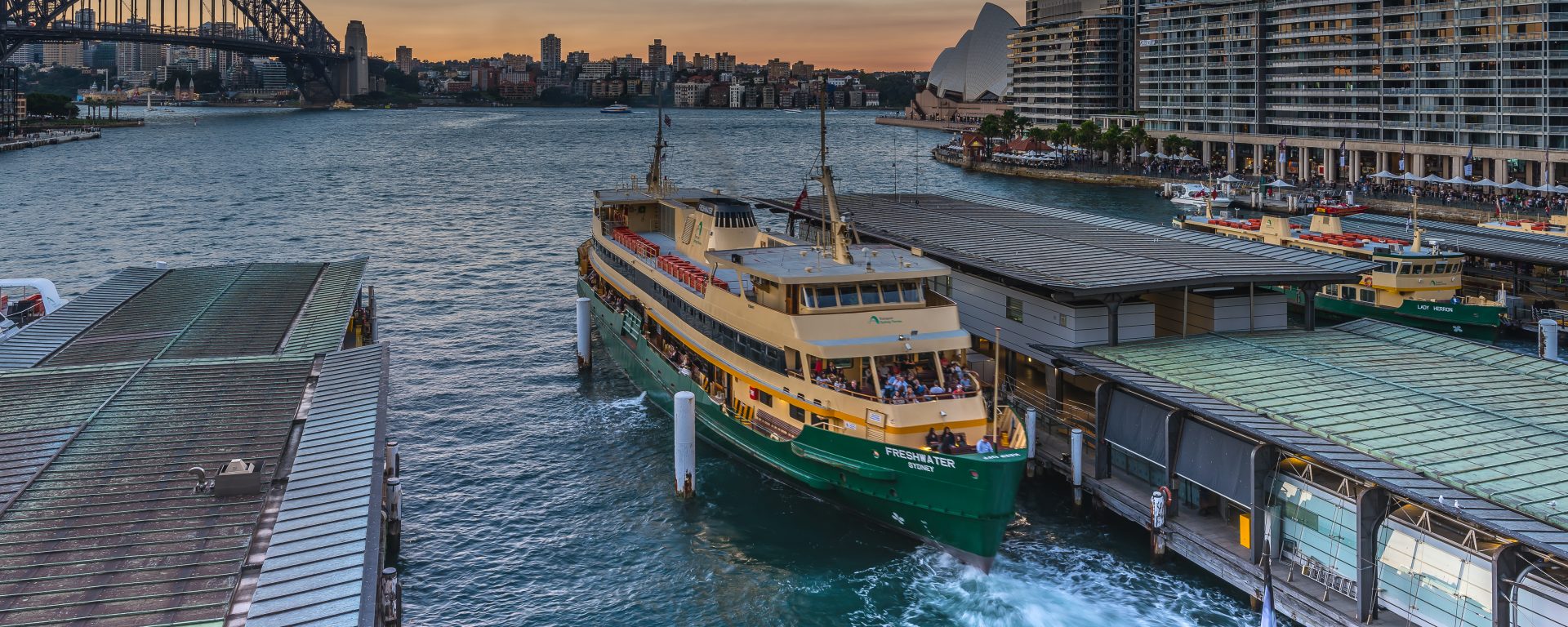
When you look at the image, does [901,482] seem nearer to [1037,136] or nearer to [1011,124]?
[1037,136]

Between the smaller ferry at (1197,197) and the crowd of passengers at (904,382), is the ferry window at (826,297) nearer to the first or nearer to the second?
the crowd of passengers at (904,382)

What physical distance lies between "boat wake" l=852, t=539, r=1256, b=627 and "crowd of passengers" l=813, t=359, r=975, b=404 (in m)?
3.20

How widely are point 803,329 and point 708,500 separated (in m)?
5.11

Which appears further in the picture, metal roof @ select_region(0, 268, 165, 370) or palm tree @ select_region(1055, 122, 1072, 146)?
palm tree @ select_region(1055, 122, 1072, 146)

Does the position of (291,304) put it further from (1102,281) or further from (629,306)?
(1102,281)

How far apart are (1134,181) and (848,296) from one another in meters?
102

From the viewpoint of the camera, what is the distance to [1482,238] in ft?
177

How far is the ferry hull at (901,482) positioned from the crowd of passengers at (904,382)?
47.0 inches

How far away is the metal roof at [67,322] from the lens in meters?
29.6

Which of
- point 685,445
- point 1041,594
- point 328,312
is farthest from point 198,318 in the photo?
point 1041,594

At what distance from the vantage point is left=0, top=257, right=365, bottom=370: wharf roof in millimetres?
29766

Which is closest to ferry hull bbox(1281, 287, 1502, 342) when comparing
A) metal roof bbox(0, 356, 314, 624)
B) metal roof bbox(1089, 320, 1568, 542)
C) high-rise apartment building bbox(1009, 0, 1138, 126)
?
metal roof bbox(1089, 320, 1568, 542)

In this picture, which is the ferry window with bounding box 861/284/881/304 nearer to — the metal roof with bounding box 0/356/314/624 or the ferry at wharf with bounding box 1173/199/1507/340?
the metal roof with bounding box 0/356/314/624

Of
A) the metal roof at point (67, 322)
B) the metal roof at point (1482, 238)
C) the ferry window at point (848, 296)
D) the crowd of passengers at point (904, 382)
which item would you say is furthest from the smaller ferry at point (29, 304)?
the metal roof at point (1482, 238)
